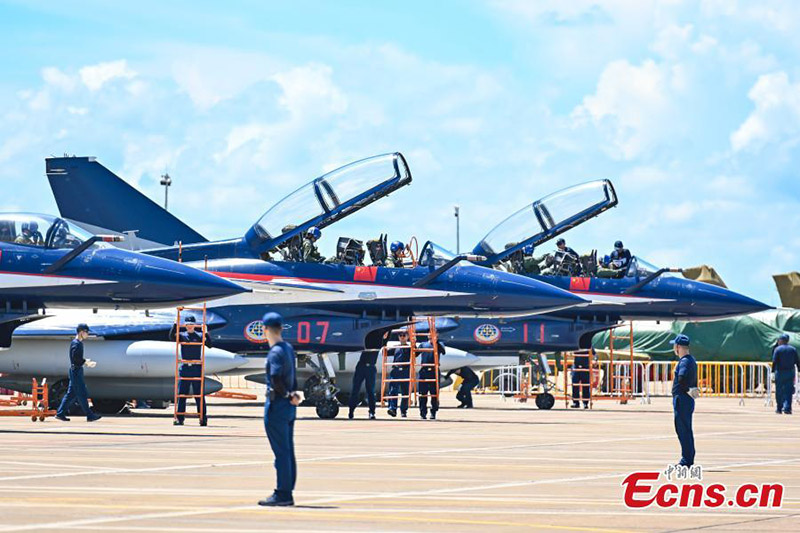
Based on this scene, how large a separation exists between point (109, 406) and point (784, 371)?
12680 millimetres

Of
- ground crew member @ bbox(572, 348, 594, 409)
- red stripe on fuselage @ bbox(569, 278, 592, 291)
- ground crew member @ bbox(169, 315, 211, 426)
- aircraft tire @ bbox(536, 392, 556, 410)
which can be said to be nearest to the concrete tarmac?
ground crew member @ bbox(169, 315, 211, 426)

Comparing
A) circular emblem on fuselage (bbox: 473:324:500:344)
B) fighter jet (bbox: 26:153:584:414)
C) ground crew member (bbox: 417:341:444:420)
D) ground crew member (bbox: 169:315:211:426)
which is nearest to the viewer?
ground crew member (bbox: 169:315:211:426)

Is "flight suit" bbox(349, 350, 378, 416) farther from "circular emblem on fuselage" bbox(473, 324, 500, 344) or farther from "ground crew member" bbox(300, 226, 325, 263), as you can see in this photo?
"circular emblem on fuselage" bbox(473, 324, 500, 344)

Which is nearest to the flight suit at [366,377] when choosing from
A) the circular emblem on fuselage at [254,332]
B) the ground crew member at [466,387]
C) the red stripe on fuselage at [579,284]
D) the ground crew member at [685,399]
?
the circular emblem on fuselage at [254,332]

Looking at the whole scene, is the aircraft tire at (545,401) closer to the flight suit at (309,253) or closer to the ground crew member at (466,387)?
the ground crew member at (466,387)

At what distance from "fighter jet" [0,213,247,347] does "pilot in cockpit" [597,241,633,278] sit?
35.5 ft

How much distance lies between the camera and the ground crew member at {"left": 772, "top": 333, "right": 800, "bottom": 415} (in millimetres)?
25562

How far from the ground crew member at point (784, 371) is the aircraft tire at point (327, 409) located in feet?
30.2

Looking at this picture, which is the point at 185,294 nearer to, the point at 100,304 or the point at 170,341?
the point at 100,304

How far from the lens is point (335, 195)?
2230cm

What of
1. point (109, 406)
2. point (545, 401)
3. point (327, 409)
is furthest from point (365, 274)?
point (545, 401)

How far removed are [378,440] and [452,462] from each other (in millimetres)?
3527

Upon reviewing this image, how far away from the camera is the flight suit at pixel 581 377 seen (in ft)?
89.4

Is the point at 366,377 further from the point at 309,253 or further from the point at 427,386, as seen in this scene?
the point at 309,253
